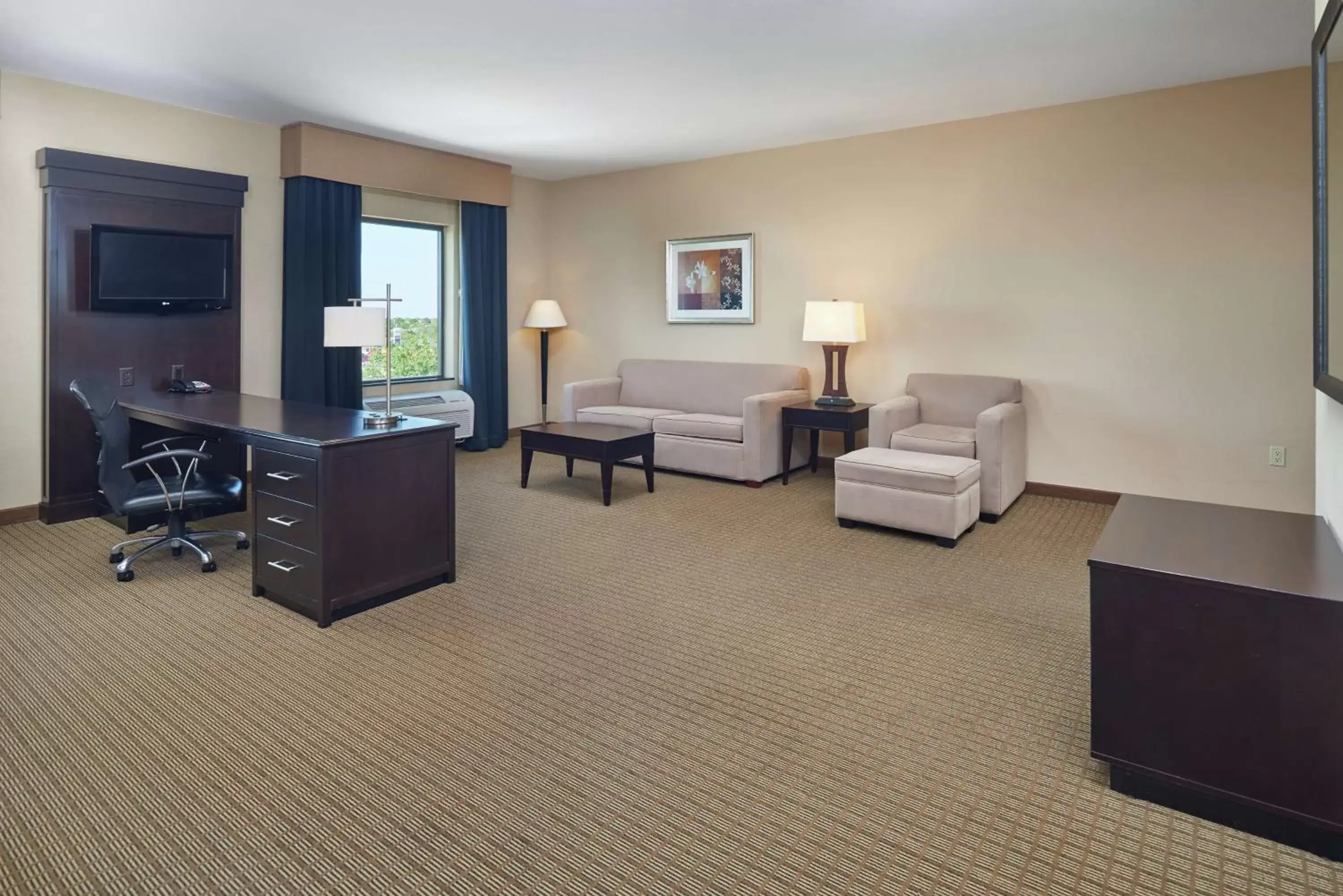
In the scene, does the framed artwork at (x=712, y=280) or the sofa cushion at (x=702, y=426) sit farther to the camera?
the framed artwork at (x=712, y=280)

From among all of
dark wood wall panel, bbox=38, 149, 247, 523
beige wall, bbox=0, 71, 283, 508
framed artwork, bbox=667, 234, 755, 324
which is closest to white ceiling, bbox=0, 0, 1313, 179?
beige wall, bbox=0, 71, 283, 508

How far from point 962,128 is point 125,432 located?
5118 millimetres

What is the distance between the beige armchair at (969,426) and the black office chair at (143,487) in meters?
3.62

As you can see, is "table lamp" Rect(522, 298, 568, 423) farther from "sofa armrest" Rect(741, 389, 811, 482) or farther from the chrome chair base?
the chrome chair base

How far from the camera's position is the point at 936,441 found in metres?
4.72

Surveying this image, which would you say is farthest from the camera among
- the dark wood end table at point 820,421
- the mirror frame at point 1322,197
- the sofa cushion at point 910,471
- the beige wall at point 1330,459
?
the dark wood end table at point 820,421

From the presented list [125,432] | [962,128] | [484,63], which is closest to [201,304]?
[125,432]

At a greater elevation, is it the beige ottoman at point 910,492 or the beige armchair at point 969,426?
the beige armchair at point 969,426

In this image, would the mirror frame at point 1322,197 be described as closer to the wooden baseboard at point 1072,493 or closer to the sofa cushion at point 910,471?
the sofa cushion at point 910,471

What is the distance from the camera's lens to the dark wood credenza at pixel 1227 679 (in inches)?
65.8

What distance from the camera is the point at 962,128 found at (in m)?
5.28

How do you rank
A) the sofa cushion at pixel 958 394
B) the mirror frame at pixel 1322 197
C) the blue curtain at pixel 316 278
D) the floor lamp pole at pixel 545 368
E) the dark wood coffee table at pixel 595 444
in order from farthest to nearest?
the floor lamp pole at pixel 545 368
the blue curtain at pixel 316 278
the sofa cushion at pixel 958 394
the dark wood coffee table at pixel 595 444
the mirror frame at pixel 1322 197

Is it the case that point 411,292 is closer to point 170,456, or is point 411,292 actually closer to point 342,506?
point 170,456

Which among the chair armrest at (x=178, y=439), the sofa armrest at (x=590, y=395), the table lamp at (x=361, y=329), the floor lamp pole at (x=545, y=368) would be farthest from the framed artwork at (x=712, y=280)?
the chair armrest at (x=178, y=439)
